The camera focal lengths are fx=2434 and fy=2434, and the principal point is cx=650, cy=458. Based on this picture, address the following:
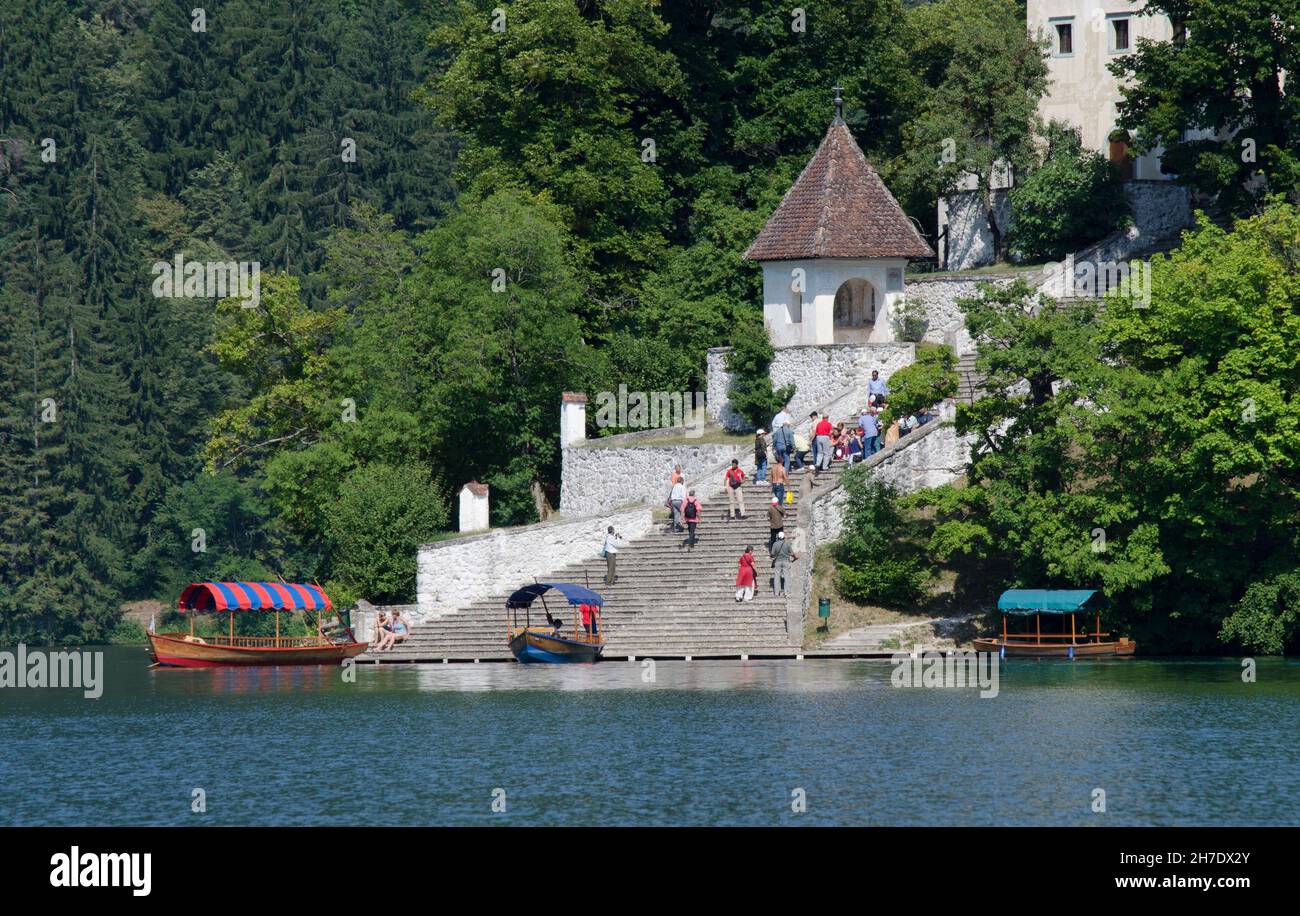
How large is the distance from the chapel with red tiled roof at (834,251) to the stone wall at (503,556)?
7.47 m

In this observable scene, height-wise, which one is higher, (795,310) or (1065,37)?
(1065,37)

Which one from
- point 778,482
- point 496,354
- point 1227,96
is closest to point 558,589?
point 778,482

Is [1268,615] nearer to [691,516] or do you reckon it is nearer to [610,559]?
[691,516]

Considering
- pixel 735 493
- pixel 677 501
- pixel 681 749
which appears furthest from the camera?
pixel 677 501

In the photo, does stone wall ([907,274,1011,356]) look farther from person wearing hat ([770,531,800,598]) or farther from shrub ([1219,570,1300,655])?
shrub ([1219,570,1300,655])

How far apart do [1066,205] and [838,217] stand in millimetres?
7476

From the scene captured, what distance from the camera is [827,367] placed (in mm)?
58969

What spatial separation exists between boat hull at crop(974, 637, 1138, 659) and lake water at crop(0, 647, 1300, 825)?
504 millimetres

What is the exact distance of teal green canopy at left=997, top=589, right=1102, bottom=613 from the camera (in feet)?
160

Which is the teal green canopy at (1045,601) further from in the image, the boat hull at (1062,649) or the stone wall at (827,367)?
the stone wall at (827,367)

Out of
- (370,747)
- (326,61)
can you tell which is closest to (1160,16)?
(370,747)

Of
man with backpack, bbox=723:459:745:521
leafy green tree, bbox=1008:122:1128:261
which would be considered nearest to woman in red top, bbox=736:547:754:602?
man with backpack, bbox=723:459:745:521

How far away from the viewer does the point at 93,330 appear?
97.1 metres
